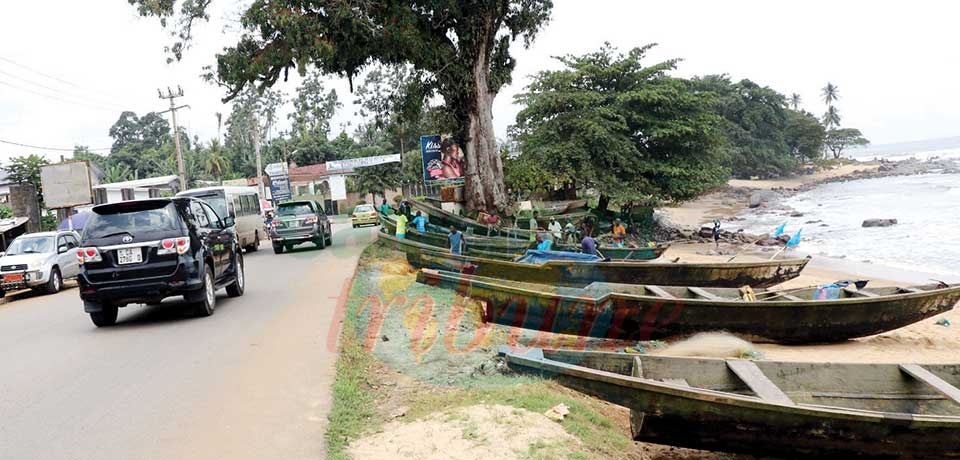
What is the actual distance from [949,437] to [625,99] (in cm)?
2816

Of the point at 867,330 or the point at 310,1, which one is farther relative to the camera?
the point at 310,1

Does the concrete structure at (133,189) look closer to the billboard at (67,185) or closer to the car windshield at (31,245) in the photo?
the billboard at (67,185)

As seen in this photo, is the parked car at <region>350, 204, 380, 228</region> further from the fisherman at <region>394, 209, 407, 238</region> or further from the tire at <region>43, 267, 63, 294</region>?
the tire at <region>43, 267, 63, 294</region>

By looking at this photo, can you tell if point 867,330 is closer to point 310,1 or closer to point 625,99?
point 310,1

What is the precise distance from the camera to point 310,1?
18.6 meters

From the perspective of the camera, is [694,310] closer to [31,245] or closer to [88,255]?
[88,255]

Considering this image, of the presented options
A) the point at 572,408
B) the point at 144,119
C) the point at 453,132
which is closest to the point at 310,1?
the point at 453,132

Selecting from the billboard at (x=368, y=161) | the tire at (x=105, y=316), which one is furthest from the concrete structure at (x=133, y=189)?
the tire at (x=105, y=316)

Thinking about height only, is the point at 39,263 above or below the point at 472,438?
above

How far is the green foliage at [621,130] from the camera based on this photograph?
101ft

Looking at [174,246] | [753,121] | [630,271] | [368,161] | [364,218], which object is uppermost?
[753,121]

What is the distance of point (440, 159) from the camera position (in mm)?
26312

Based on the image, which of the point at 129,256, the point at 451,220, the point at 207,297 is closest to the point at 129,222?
the point at 129,256

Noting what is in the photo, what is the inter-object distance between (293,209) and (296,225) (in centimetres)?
72
